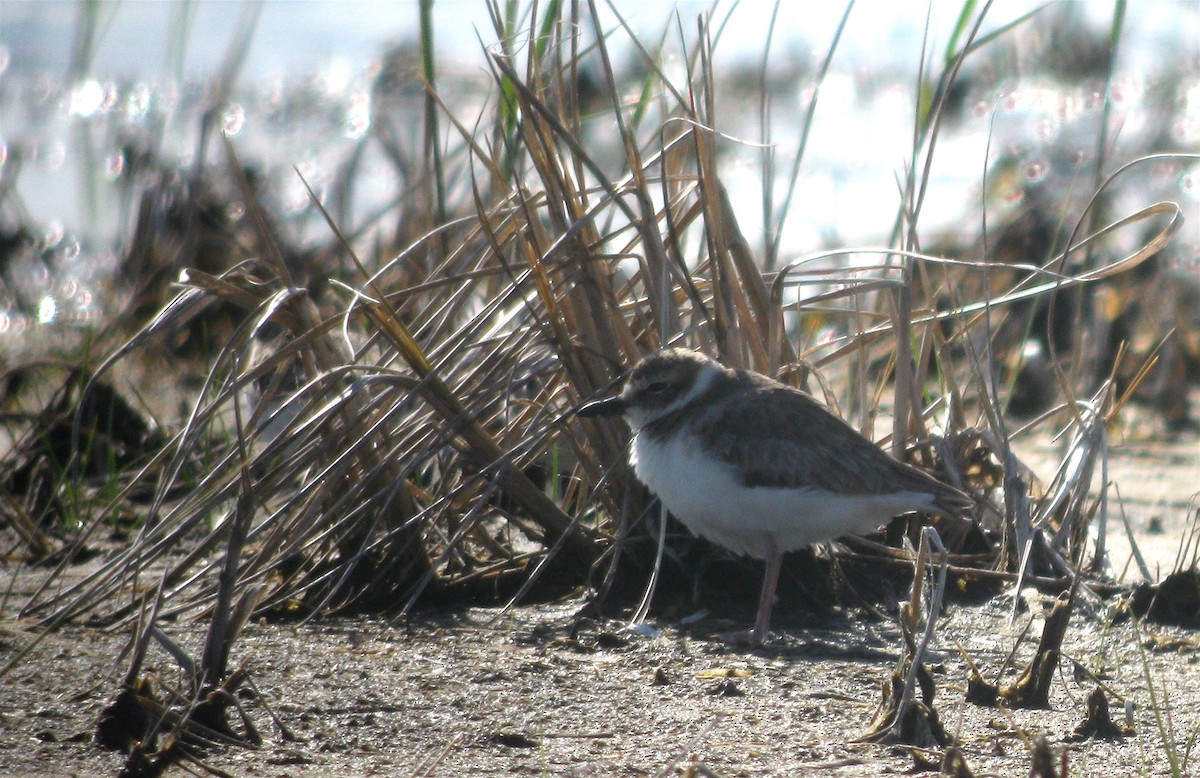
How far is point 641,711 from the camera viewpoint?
2.90 m

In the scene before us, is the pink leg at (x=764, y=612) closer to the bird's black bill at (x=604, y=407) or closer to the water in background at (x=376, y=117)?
the bird's black bill at (x=604, y=407)

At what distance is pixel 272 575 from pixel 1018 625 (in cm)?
187

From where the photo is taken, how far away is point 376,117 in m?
8.62

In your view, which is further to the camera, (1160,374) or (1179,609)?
(1160,374)

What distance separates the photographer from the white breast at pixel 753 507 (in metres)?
3.47

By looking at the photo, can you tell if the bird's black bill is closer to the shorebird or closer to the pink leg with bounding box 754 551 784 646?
the shorebird

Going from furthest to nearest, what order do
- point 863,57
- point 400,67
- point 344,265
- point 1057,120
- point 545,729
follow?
point 863,57 → point 400,67 → point 1057,120 → point 344,265 → point 545,729

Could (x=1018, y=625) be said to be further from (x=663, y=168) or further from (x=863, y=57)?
(x=863, y=57)

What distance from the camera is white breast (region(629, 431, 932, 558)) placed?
3.47 meters

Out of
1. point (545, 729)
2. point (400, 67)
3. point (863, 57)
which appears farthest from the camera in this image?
point (863, 57)

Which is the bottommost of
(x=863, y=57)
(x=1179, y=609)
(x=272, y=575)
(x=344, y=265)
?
(x=1179, y=609)

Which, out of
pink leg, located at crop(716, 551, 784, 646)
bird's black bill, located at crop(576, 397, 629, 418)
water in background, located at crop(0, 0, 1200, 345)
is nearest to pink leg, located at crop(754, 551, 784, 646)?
pink leg, located at crop(716, 551, 784, 646)

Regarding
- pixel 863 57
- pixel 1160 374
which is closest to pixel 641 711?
pixel 1160 374

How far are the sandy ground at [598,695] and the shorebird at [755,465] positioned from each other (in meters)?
0.25
